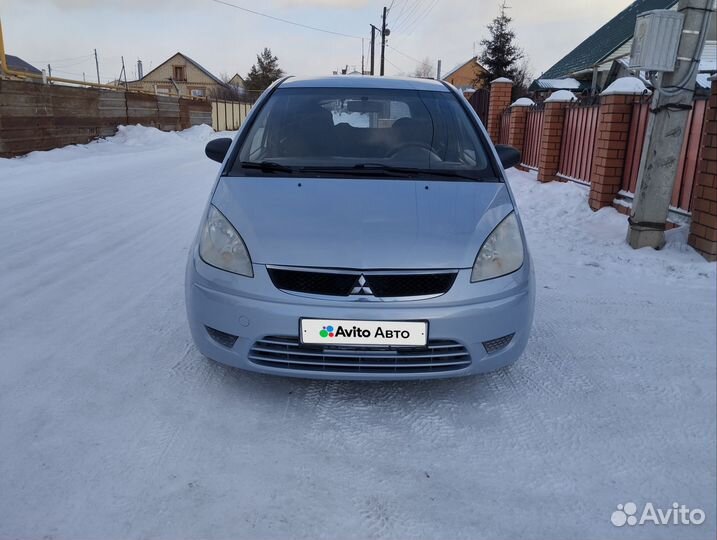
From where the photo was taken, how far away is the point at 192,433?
7.57 feet

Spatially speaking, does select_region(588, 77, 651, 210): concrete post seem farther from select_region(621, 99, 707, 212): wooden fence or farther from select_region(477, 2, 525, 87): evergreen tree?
select_region(477, 2, 525, 87): evergreen tree

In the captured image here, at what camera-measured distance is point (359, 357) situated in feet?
7.77

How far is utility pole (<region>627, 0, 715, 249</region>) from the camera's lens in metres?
4.98

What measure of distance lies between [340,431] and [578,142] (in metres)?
7.60

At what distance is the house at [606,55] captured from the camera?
19.5 meters

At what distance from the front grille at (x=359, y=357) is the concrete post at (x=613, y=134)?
5.22 meters

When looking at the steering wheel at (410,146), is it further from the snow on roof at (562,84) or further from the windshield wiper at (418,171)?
the snow on roof at (562,84)

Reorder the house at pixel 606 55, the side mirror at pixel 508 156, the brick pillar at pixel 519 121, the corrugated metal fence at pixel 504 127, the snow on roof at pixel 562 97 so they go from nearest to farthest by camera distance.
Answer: the side mirror at pixel 508 156
the snow on roof at pixel 562 97
the brick pillar at pixel 519 121
the corrugated metal fence at pixel 504 127
the house at pixel 606 55

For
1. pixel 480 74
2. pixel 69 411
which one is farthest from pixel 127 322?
pixel 480 74

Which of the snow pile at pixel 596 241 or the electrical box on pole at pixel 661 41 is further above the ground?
the electrical box on pole at pixel 661 41

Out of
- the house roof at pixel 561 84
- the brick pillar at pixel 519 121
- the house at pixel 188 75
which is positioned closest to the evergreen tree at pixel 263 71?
the house at pixel 188 75

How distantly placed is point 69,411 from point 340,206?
1508 mm

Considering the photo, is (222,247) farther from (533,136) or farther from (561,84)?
(561,84)

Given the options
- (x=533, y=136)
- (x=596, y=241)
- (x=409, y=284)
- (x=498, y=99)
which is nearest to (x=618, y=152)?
(x=596, y=241)
